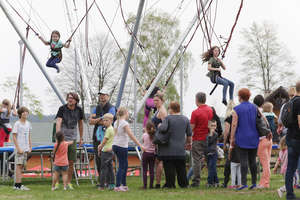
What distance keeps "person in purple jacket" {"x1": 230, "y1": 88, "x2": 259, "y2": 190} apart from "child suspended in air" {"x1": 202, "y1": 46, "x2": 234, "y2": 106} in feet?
9.41

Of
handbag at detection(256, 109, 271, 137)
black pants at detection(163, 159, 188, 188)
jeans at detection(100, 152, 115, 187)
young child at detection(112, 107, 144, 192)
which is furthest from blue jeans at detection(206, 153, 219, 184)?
jeans at detection(100, 152, 115, 187)

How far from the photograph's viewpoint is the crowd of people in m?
7.97

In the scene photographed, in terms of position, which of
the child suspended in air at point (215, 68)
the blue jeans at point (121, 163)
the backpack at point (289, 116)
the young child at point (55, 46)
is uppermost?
the young child at point (55, 46)

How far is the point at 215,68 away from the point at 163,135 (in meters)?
3.05

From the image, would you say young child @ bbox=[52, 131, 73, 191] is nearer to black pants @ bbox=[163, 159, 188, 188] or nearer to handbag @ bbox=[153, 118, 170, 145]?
handbag @ bbox=[153, 118, 170, 145]

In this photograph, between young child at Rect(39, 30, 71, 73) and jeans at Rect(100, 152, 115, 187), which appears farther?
young child at Rect(39, 30, 71, 73)

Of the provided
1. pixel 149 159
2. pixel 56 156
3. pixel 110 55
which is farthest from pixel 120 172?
pixel 110 55

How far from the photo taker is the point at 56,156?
352 inches

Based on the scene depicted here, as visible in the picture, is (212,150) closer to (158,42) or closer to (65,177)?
(65,177)

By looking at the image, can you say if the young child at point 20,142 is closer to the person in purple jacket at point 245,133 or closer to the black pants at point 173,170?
the black pants at point 173,170

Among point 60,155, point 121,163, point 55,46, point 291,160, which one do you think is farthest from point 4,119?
point 291,160

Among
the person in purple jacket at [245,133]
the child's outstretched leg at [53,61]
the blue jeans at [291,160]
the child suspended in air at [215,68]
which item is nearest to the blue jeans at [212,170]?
the person in purple jacket at [245,133]

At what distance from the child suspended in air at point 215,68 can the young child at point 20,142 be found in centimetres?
409

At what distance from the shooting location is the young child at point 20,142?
9031 millimetres
